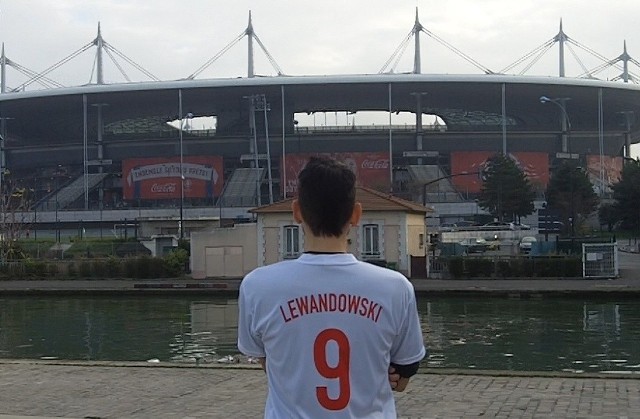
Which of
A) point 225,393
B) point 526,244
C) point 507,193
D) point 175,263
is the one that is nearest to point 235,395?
point 225,393

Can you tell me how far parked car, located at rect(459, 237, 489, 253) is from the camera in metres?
47.0

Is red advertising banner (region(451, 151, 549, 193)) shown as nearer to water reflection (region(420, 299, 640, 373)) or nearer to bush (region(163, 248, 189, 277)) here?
bush (region(163, 248, 189, 277))

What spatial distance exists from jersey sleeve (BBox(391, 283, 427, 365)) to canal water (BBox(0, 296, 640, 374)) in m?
9.92

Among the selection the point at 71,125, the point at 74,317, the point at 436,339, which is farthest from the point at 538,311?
the point at 71,125

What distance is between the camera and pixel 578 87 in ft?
275

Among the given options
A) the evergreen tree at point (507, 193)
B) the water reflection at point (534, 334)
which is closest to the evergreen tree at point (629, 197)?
the evergreen tree at point (507, 193)

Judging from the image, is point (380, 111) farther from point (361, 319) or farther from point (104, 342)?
point (361, 319)

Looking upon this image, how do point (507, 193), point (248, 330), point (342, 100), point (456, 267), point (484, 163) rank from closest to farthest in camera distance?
point (248, 330), point (456, 267), point (507, 193), point (484, 163), point (342, 100)

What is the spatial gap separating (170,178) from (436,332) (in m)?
68.3

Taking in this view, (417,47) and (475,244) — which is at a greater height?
(417,47)

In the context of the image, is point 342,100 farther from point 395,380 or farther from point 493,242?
point 395,380

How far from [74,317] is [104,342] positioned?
6.23 m

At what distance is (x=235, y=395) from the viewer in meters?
9.10

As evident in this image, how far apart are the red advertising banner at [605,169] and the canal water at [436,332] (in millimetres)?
62702
